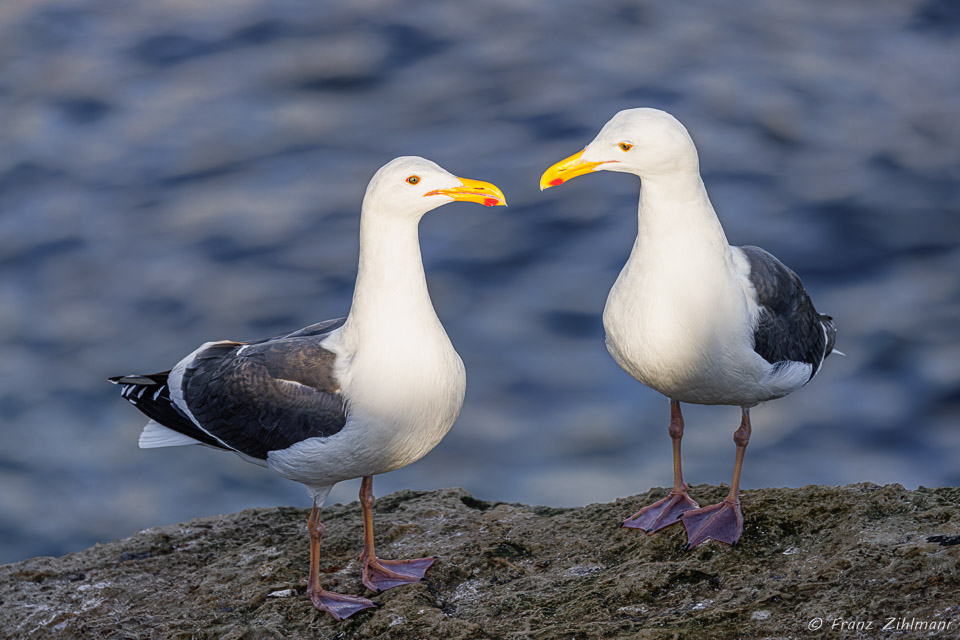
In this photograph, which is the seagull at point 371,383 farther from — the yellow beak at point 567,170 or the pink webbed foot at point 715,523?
the pink webbed foot at point 715,523

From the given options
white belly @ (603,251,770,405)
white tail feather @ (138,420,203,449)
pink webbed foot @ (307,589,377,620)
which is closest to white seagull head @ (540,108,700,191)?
white belly @ (603,251,770,405)

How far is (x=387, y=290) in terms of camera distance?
18.1ft

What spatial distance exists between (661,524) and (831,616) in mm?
1625

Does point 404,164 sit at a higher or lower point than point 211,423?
higher

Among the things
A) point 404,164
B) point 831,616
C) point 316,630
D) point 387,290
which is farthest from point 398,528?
point 831,616

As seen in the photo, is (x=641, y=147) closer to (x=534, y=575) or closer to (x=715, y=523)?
(x=715, y=523)

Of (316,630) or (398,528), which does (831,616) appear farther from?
(398,528)

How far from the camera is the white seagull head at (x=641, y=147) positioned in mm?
5477

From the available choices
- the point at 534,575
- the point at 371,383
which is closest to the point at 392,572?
the point at 534,575

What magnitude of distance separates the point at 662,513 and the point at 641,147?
2062mm

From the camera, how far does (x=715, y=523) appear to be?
545 cm

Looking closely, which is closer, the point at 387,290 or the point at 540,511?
the point at 387,290

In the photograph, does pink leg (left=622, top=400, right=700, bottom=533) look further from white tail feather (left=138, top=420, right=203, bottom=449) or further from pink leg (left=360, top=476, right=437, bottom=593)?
white tail feather (left=138, top=420, right=203, bottom=449)

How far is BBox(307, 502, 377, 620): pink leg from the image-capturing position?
5.30 m
